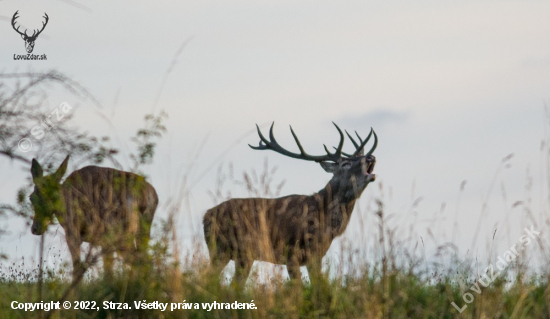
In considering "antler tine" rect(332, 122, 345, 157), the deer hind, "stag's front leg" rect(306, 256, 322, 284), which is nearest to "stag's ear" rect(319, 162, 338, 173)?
the deer hind

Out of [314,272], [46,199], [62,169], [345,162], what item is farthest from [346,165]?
[46,199]

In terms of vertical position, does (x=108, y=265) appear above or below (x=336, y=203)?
below

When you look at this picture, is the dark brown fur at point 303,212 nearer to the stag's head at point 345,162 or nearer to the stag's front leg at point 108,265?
the stag's head at point 345,162

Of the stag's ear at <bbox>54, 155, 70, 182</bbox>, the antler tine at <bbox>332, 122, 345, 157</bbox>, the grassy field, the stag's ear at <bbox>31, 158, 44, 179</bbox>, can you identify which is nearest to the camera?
the grassy field

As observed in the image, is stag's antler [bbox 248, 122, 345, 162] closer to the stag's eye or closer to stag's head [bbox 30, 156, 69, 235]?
the stag's eye

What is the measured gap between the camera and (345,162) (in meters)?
10.9

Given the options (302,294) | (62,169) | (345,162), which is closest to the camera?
(302,294)

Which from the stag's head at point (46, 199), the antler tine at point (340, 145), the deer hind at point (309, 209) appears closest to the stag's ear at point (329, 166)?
the deer hind at point (309, 209)

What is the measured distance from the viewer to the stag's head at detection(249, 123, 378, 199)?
10.6m

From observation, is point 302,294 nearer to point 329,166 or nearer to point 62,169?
point 62,169

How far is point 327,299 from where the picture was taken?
20.1ft

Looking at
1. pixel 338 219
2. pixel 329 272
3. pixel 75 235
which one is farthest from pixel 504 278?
pixel 338 219

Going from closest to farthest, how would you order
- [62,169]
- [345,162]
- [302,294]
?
[302,294]
[62,169]
[345,162]

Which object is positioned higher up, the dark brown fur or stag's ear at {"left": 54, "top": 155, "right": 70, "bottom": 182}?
the dark brown fur
